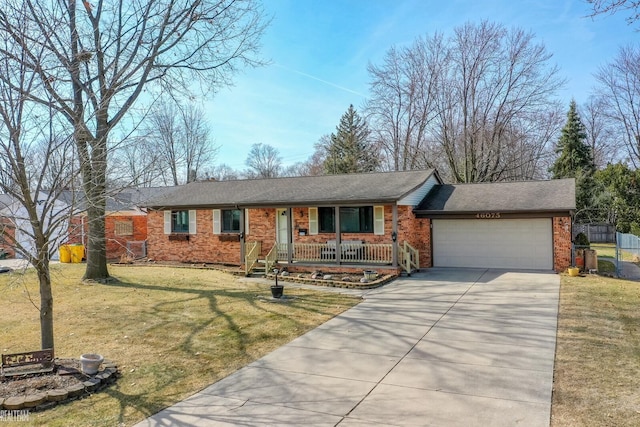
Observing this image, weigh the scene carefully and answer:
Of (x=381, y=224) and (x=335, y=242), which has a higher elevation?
(x=381, y=224)

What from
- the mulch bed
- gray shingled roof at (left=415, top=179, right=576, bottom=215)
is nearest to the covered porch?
gray shingled roof at (left=415, top=179, right=576, bottom=215)

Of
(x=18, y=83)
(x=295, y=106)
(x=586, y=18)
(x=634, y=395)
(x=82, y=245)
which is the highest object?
(x=295, y=106)

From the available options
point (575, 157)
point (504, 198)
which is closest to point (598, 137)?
point (575, 157)

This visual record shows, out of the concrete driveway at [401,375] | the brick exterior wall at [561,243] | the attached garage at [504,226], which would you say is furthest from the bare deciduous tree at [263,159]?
the concrete driveway at [401,375]

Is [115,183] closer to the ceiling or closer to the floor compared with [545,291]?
closer to the ceiling

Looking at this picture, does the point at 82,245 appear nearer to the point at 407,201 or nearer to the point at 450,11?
the point at 407,201

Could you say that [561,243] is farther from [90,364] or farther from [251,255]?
[90,364]

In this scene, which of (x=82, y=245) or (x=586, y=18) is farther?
(x=82, y=245)

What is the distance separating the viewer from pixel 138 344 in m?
7.11

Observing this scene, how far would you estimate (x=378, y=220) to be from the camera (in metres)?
15.8

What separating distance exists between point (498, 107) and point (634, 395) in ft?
87.0

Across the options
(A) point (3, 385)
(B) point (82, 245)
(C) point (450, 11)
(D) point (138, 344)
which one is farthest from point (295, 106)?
(A) point (3, 385)

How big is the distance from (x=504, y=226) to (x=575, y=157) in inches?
816

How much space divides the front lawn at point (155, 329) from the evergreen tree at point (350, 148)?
26.1 m
